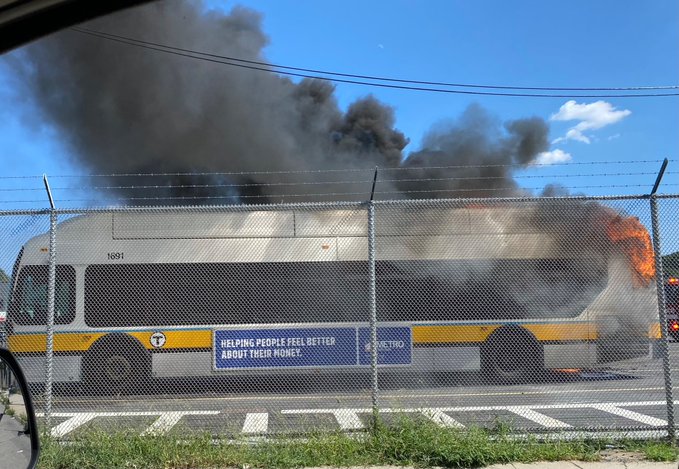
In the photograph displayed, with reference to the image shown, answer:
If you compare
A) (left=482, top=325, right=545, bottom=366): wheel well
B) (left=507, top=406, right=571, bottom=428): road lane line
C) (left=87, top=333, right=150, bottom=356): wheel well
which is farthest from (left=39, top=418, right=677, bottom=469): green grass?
(left=87, top=333, right=150, bottom=356): wheel well

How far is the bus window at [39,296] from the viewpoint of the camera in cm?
796

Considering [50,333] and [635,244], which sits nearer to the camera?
[50,333]

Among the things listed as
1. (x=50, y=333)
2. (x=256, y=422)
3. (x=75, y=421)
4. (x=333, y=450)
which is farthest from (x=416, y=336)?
(x=50, y=333)

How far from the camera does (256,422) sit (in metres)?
7.03

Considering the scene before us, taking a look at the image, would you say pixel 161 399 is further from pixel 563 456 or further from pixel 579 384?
pixel 579 384

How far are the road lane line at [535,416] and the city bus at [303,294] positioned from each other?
2.31 ft

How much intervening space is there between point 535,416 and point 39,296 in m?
6.91

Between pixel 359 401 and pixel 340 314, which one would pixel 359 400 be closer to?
pixel 359 401

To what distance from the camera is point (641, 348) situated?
7078mm

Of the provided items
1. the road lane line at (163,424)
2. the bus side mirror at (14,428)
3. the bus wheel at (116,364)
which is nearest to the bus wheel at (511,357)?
the road lane line at (163,424)

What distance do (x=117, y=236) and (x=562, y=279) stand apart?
666 centimetres

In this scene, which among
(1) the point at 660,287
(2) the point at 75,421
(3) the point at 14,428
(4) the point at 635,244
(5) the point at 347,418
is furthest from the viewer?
(4) the point at 635,244

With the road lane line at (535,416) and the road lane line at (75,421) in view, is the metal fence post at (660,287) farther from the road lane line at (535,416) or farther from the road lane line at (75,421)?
the road lane line at (75,421)

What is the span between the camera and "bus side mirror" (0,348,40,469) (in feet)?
6.97
